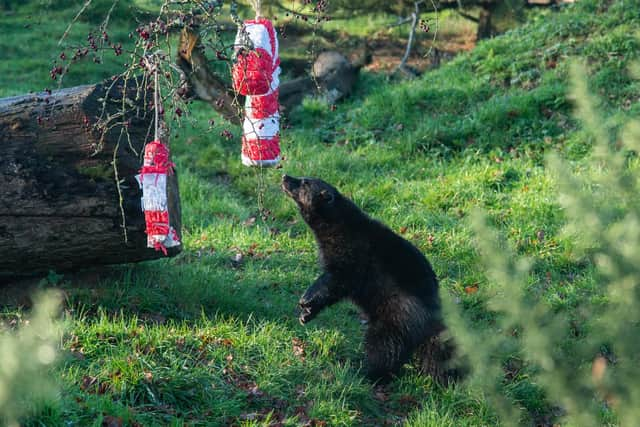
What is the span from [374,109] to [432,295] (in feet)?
18.7

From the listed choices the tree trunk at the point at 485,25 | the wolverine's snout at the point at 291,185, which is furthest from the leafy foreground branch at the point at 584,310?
the tree trunk at the point at 485,25

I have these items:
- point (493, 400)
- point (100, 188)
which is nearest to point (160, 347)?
point (100, 188)

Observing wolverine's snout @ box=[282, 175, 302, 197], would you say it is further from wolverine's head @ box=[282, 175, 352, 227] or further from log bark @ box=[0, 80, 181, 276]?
log bark @ box=[0, 80, 181, 276]

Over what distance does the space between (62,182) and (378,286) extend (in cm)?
234

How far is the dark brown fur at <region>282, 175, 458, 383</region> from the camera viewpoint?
4.93m

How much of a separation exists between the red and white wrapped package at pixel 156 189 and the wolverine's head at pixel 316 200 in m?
1.34

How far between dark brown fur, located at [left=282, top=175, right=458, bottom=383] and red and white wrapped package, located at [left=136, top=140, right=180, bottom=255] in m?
1.20

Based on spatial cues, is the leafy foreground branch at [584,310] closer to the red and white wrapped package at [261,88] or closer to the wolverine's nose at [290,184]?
the red and white wrapped package at [261,88]

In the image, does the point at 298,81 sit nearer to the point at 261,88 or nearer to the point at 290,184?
the point at 290,184

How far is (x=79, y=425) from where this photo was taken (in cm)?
383

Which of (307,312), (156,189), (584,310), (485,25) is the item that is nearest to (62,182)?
(156,189)

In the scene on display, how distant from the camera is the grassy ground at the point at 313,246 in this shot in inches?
175

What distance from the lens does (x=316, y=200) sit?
5.42 metres

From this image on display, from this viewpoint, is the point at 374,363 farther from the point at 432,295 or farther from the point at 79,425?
the point at 79,425
